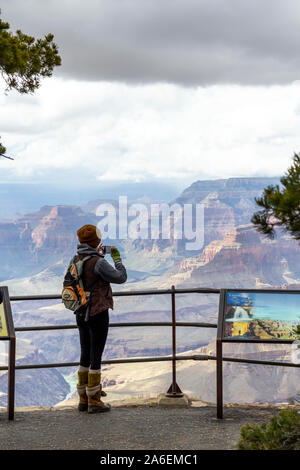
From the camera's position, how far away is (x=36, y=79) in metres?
7.84

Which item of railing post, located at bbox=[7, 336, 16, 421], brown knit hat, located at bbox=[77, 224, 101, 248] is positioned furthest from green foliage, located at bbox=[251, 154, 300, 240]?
railing post, located at bbox=[7, 336, 16, 421]

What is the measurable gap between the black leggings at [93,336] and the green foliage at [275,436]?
229 centimetres

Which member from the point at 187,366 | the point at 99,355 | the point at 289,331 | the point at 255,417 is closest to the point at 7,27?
the point at 99,355

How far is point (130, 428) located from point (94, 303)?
48.5 inches

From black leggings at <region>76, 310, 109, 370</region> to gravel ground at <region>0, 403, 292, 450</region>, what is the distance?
1.93ft

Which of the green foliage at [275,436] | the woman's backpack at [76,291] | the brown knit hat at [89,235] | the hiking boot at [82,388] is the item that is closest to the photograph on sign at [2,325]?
the woman's backpack at [76,291]

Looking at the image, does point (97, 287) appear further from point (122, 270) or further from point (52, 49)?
point (52, 49)

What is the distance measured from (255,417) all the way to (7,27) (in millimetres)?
4907

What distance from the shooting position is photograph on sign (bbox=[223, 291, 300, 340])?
6.29 metres

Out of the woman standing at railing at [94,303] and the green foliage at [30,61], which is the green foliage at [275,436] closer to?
the woman standing at railing at [94,303]

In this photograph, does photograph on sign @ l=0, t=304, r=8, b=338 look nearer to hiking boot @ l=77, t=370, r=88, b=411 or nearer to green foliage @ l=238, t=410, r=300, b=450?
hiking boot @ l=77, t=370, r=88, b=411

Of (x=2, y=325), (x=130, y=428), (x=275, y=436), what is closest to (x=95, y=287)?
(x=2, y=325)

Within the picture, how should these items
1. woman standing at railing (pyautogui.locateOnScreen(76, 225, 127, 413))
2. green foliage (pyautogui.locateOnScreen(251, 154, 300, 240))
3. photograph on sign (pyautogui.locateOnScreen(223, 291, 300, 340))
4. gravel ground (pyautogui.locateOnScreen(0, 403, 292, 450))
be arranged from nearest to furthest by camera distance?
green foliage (pyautogui.locateOnScreen(251, 154, 300, 240))
gravel ground (pyautogui.locateOnScreen(0, 403, 292, 450))
woman standing at railing (pyautogui.locateOnScreen(76, 225, 127, 413))
photograph on sign (pyautogui.locateOnScreen(223, 291, 300, 340))

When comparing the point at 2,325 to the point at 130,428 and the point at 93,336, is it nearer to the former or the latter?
the point at 93,336
